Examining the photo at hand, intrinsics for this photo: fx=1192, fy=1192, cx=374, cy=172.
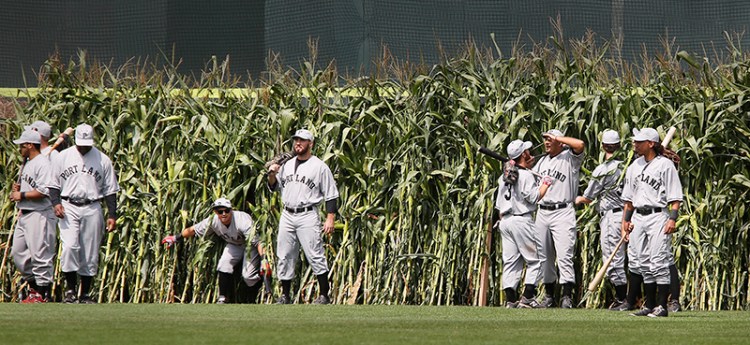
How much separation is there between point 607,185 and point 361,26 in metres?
5.48

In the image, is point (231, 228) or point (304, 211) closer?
point (304, 211)

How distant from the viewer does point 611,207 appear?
39.5 ft

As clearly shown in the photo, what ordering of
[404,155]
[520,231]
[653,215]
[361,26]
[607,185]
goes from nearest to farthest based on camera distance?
[653,215]
[520,231]
[607,185]
[404,155]
[361,26]

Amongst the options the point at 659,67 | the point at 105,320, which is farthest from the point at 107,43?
the point at 105,320

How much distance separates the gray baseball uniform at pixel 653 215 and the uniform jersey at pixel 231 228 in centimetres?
465

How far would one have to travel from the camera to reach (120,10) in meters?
18.1

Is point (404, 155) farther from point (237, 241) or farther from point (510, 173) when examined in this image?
point (237, 241)

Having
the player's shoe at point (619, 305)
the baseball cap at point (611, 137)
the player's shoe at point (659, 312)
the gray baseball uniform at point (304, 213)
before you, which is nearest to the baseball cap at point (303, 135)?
the gray baseball uniform at point (304, 213)

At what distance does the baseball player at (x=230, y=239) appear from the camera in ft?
42.9

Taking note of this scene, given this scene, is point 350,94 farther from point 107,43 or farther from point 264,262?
point 107,43

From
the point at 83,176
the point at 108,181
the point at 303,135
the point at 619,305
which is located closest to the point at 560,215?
the point at 619,305

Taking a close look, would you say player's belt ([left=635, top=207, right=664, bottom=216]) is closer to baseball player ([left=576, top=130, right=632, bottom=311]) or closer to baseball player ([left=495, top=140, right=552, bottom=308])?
baseball player ([left=576, top=130, right=632, bottom=311])

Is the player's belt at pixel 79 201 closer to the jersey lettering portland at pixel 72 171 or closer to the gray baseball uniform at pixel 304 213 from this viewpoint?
the jersey lettering portland at pixel 72 171

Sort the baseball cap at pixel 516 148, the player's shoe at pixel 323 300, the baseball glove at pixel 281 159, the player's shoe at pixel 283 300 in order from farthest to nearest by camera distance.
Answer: the baseball glove at pixel 281 159, the player's shoe at pixel 283 300, the player's shoe at pixel 323 300, the baseball cap at pixel 516 148
